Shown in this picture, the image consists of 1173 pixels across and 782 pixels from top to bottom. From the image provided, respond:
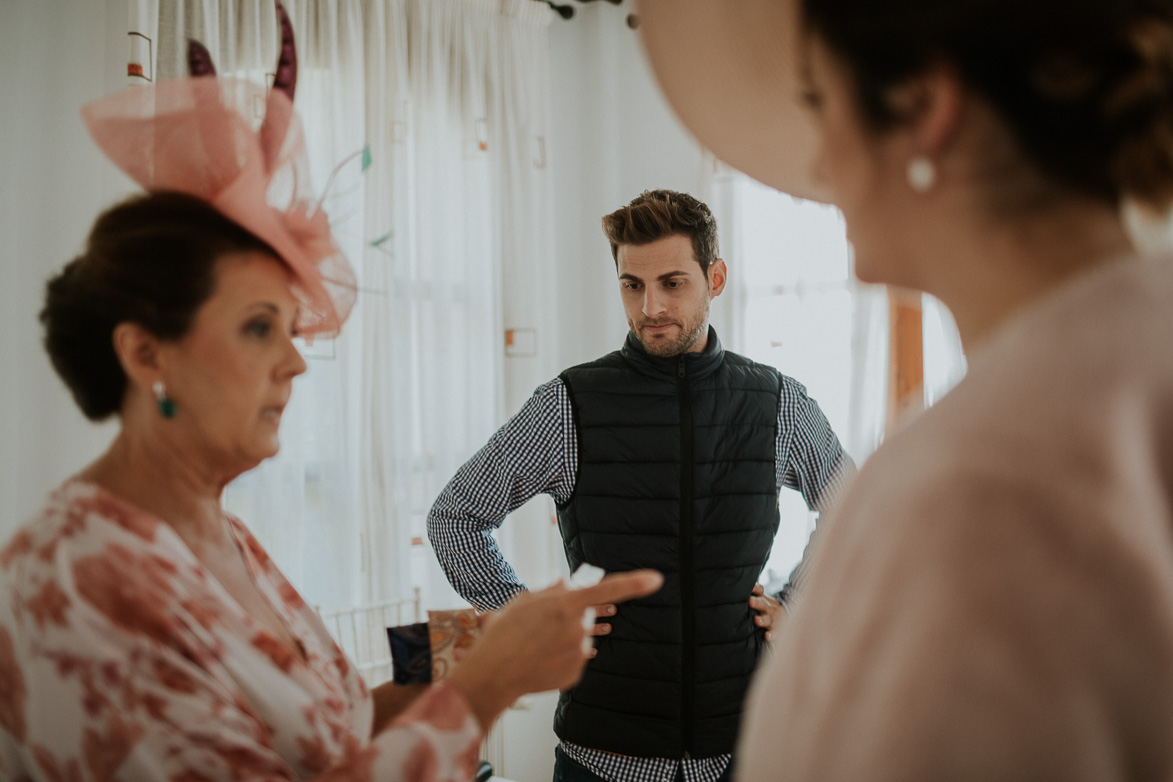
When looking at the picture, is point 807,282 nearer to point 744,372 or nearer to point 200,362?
point 744,372

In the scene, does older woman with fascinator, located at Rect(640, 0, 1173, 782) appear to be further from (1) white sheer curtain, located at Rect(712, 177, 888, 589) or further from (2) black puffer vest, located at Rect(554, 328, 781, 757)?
(1) white sheer curtain, located at Rect(712, 177, 888, 589)

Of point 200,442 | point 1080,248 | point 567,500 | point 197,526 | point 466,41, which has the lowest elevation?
point 567,500

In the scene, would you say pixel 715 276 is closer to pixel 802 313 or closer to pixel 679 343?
pixel 679 343

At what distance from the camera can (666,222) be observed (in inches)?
78.7

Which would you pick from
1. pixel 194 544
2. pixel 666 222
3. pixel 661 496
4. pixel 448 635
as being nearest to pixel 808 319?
pixel 666 222

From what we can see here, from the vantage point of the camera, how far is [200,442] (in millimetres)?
855

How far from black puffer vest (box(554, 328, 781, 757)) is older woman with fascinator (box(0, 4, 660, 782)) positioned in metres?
0.91

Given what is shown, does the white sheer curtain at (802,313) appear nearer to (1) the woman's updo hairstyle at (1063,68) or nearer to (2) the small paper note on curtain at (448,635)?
(2) the small paper note on curtain at (448,635)

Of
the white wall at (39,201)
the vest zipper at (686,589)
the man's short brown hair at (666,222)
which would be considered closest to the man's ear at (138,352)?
the white wall at (39,201)

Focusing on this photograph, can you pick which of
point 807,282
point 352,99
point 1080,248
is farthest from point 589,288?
point 1080,248

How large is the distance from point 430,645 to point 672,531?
86 cm

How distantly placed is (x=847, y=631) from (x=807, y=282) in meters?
2.79

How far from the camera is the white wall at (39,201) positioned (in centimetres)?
181

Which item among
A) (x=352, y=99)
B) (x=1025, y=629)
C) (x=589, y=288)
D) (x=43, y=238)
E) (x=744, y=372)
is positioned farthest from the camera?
(x=589, y=288)
